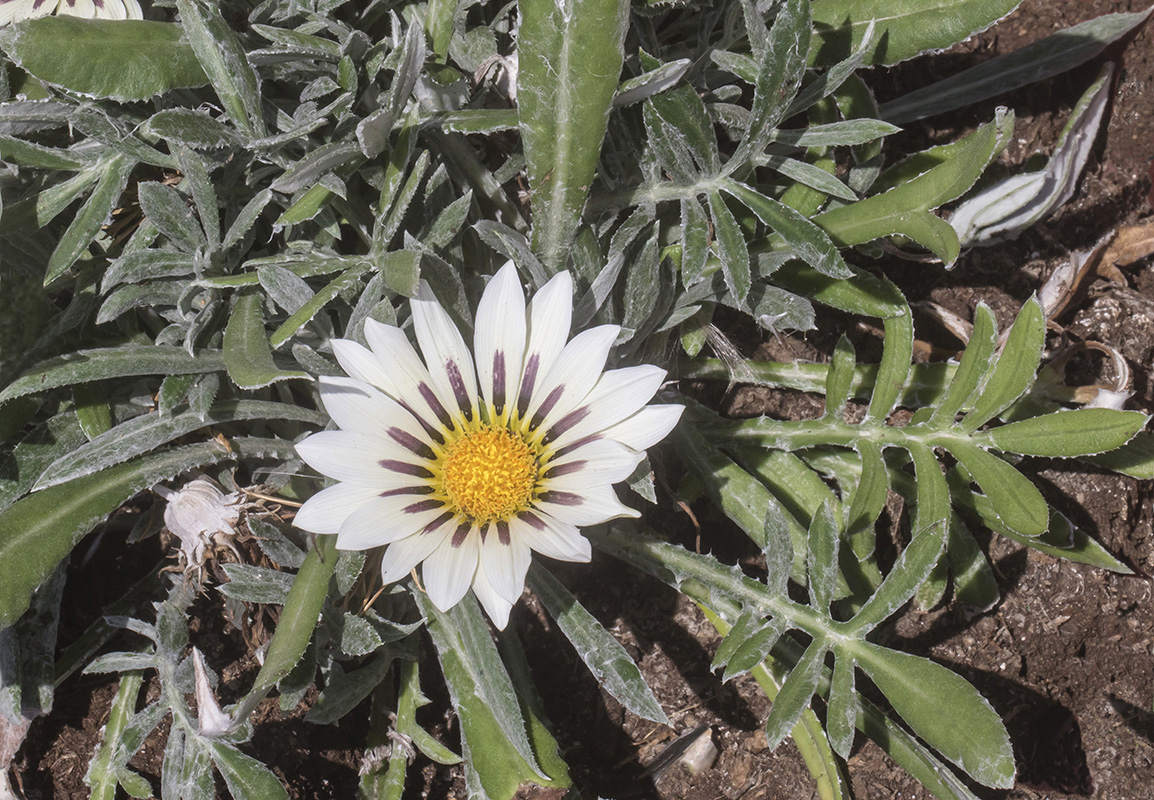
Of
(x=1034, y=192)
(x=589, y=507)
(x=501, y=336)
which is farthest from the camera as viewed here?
(x=1034, y=192)

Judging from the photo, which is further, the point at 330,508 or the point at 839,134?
the point at 839,134

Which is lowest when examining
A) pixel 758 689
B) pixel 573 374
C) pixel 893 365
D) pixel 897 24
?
pixel 758 689

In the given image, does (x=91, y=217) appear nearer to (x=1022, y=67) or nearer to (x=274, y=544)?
(x=274, y=544)

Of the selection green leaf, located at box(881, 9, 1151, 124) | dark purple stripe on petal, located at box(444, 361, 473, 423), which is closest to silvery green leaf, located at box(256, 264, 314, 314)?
dark purple stripe on petal, located at box(444, 361, 473, 423)

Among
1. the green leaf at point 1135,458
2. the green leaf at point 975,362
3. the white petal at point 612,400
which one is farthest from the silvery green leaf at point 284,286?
the green leaf at point 1135,458

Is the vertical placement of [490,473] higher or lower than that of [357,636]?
higher

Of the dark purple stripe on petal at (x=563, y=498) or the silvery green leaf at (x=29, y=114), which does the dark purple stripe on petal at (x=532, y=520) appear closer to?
the dark purple stripe on petal at (x=563, y=498)

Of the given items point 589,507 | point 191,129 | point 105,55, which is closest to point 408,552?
point 589,507

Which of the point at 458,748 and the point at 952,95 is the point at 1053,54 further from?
the point at 458,748
